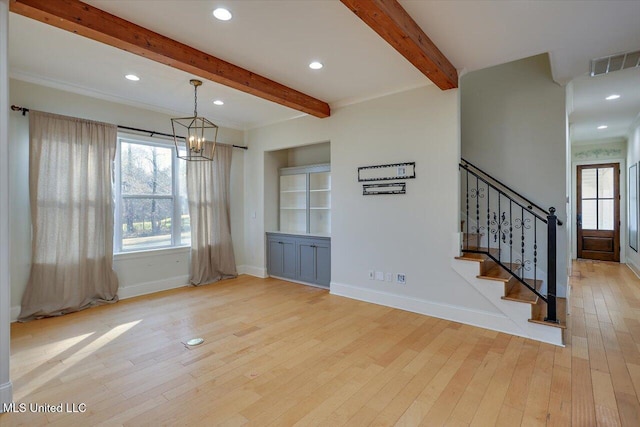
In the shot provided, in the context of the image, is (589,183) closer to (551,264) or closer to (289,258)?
(551,264)

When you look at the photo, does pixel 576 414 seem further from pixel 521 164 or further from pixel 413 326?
pixel 521 164

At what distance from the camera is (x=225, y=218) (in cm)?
572

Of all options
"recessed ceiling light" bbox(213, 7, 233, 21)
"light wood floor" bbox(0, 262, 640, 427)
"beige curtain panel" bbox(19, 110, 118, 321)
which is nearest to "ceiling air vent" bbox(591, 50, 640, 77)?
"light wood floor" bbox(0, 262, 640, 427)

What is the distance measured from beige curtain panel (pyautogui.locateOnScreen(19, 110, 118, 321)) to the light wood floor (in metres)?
0.33

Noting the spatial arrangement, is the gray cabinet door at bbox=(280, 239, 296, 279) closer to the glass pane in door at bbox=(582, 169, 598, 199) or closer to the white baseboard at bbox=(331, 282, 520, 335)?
the white baseboard at bbox=(331, 282, 520, 335)

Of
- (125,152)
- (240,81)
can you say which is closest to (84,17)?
(240,81)

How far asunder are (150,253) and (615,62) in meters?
6.26

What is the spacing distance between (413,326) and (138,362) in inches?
107

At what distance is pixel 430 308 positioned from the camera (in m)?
3.86

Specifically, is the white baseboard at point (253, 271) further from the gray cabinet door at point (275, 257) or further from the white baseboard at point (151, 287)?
the white baseboard at point (151, 287)

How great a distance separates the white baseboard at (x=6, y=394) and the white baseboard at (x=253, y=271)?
12.7 feet

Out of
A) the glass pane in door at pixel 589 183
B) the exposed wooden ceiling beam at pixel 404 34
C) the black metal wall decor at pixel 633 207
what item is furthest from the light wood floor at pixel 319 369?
the glass pane in door at pixel 589 183

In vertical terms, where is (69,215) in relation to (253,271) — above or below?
above

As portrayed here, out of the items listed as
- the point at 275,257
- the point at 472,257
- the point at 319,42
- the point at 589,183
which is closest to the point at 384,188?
the point at 472,257
